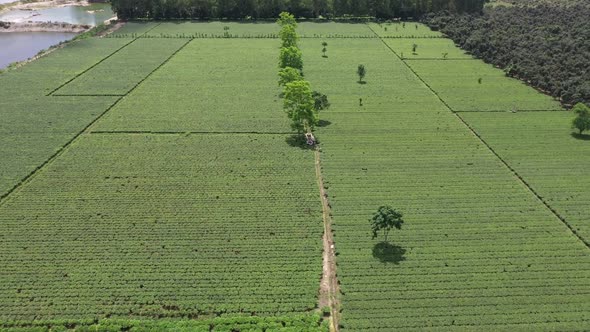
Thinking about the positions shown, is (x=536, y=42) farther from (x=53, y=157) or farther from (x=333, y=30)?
(x=53, y=157)

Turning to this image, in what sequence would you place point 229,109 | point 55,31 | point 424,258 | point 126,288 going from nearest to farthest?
point 126,288 → point 424,258 → point 229,109 → point 55,31

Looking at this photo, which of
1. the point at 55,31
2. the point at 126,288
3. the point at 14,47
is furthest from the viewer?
the point at 55,31

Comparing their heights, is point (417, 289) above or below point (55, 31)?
below

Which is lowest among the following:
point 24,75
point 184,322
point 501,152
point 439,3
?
point 184,322

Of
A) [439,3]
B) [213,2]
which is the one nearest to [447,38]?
[439,3]

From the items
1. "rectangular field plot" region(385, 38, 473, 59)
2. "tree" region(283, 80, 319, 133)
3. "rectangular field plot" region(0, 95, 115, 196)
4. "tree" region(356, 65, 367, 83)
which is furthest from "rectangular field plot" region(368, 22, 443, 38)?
"rectangular field plot" region(0, 95, 115, 196)

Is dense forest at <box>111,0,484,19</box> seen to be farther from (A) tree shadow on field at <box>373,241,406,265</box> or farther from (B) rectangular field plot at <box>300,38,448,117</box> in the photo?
(A) tree shadow on field at <box>373,241,406,265</box>

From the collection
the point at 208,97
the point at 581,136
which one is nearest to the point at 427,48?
the point at 581,136

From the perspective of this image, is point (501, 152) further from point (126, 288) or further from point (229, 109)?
point (126, 288)
